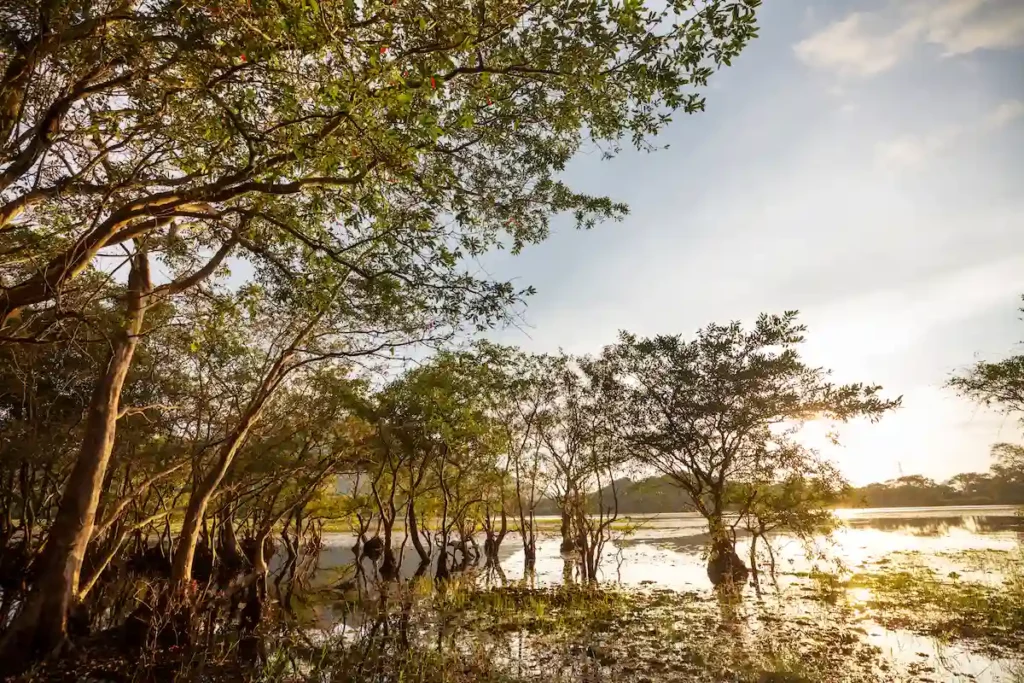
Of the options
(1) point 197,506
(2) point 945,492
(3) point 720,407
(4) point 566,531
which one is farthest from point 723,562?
(2) point 945,492

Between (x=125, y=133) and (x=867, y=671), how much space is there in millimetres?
13888

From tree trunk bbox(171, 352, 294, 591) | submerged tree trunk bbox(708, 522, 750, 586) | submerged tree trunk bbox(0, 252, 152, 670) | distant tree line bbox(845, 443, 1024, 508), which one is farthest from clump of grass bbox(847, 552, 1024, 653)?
distant tree line bbox(845, 443, 1024, 508)

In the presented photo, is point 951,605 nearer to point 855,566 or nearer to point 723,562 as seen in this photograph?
point 723,562

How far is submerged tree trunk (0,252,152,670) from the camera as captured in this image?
8.72m

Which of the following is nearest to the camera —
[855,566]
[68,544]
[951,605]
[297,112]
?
[297,112]

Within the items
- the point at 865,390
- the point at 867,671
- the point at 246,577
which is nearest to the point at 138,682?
the point at 867,671

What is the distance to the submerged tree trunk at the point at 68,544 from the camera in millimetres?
8719

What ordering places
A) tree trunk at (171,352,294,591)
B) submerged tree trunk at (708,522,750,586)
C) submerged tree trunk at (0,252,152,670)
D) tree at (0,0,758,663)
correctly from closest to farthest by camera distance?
Result: tree at (0,0,758,663) < submerged tree trunk at (0,252,152,670) < tree trunk at (171,352,294,591) < submerged tree trunk at (708,522,750,586)

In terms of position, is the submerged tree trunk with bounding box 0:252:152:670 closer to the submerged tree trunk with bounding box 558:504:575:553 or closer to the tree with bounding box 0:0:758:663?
the tree with bounding box 0:0:758:663

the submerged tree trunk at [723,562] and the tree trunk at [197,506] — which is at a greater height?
the tree trunk at [197,506]

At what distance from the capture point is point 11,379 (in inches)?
653

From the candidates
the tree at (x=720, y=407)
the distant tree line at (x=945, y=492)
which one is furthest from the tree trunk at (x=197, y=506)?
the distant tree line at (x=945, y=492)

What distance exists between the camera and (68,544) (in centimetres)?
916

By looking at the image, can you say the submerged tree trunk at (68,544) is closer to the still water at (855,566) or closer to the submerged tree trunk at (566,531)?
the still water at (855,566)
